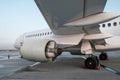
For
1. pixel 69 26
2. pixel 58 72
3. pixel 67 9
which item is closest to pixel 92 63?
pixel 58 72

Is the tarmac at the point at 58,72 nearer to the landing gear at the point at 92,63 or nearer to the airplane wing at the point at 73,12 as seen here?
the landing gear at the point at 92,63

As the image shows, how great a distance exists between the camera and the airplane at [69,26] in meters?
8.74

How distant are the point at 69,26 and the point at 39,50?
1.65 meters

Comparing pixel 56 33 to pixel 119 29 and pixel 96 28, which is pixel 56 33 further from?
pixel 119 29

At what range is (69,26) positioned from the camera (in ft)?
33.1

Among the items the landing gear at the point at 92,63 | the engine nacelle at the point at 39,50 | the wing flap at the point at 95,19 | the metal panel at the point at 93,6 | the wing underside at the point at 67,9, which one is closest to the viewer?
the wing underside at the point at 67,9

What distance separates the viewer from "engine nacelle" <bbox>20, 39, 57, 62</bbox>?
32.3 ft

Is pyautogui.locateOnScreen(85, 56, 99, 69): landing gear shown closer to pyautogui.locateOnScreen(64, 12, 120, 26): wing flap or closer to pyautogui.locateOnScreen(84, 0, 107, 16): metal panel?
pyautogui.locateOnScreen(64, 12, 120, 26): wing flap

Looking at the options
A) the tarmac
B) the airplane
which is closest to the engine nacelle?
the airplane

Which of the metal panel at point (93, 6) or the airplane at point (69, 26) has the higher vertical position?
the metal panel at point (93, 6)

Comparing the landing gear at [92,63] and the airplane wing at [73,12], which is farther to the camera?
the landing gear at [92,63]

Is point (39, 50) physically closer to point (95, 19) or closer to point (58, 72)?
point (58, 72)

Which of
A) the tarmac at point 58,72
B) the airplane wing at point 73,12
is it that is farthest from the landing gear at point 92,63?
the airplane wing at point 73,12

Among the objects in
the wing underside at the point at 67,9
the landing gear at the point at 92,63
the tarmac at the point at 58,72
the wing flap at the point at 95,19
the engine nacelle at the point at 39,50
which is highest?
the wing underside at the point at 67,9
